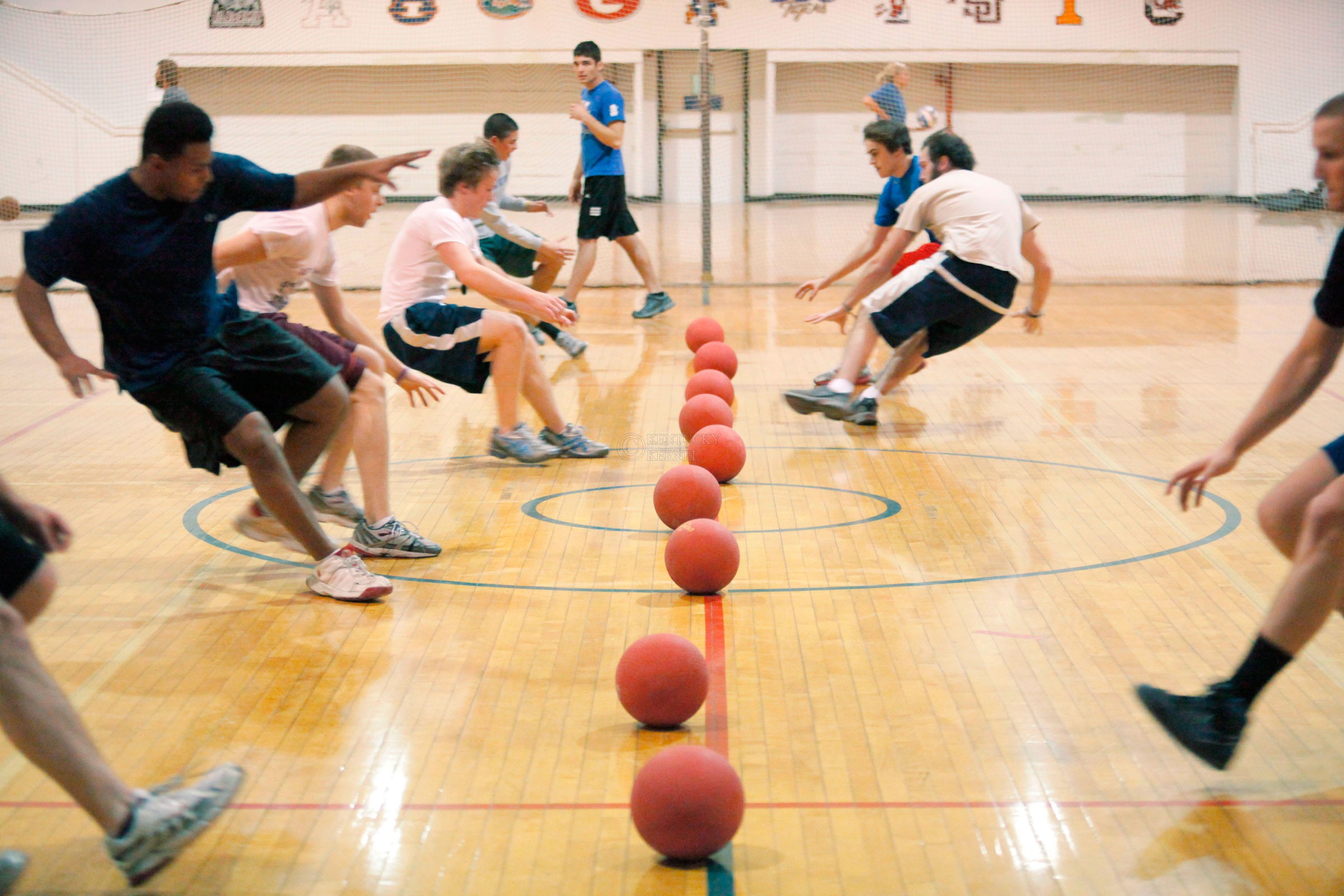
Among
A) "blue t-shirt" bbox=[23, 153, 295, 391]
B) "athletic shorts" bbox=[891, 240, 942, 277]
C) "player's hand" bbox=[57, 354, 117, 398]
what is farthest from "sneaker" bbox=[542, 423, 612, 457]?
"player's hand" bbox=[57, 354, 117, 398]

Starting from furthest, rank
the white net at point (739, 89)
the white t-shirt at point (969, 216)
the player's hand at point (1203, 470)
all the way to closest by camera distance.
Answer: the white net at point (739, 89)
the white t-shirt at point (969, 216)
the player's hand at point (1203, 470)

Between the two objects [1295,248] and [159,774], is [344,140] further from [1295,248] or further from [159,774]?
[159,774]

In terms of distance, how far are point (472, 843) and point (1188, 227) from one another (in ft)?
62.7

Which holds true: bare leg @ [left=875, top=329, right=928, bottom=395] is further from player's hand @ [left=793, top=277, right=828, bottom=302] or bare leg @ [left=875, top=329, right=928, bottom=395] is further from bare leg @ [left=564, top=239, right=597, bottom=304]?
bare leg @ [left=564, top=239, right=597, bottom=304]

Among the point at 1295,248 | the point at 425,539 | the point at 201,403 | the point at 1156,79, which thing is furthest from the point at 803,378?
the point at 1156,79

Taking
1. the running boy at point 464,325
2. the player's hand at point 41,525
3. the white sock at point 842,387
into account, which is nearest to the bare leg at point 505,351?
the running boy at point 464,325

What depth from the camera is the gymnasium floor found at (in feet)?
9.32

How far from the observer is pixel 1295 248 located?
16625 mm

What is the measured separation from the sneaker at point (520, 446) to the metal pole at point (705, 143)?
6053 mm

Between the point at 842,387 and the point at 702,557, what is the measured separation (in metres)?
2.95

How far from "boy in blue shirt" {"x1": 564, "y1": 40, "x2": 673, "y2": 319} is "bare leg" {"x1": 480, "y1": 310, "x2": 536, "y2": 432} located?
442cm

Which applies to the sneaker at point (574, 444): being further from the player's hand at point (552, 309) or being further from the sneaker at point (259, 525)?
the sneaker at point (259, 525)

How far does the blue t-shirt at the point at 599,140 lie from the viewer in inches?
428

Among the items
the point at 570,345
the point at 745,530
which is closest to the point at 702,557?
the point at 745,530
